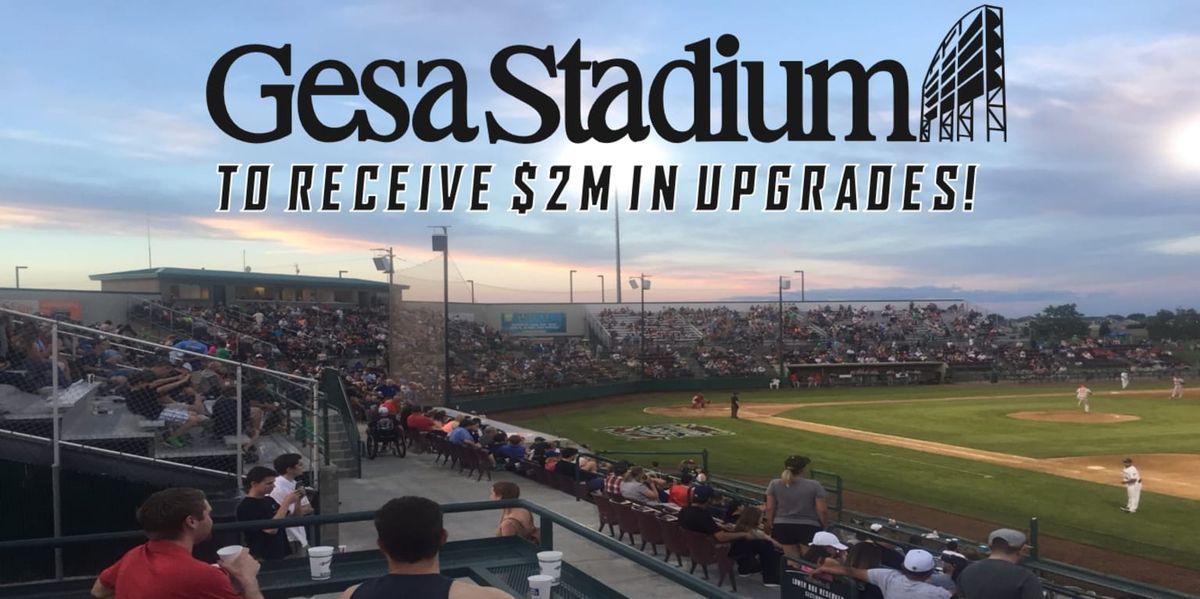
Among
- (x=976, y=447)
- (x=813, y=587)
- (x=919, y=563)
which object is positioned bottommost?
(x=976, y=447)

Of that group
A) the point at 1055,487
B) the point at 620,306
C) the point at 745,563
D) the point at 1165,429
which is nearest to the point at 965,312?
the point at 620,306

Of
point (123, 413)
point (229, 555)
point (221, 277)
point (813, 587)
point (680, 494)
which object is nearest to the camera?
point (229, 555)

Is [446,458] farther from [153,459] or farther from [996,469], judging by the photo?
[996,469]

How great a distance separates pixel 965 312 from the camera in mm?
77312

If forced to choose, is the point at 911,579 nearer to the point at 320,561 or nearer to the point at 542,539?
the point at 542,539

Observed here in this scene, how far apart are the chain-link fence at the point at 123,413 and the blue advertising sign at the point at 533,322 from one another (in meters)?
50.0

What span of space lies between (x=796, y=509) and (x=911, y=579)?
290 cm

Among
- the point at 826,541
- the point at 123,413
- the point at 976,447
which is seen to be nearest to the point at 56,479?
the point at 123,413

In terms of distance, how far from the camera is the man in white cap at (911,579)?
273 inches

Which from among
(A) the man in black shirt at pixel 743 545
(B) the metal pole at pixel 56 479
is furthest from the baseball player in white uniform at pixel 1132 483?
(B) the metal pole at pixel 56 479

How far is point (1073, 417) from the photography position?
35.6m

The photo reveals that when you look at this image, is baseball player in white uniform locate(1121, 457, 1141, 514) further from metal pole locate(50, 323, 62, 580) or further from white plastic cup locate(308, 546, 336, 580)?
metal pole locate(50, 323, 62, 580)

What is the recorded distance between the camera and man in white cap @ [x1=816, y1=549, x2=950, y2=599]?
6.94 meters

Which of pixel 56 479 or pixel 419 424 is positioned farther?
pixel 419 424
